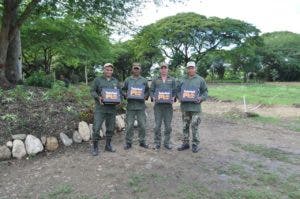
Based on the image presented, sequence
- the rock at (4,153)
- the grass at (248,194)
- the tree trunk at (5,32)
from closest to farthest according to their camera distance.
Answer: the grass at (248,194), the rock at (4,153), the tree trunk at (5,32)

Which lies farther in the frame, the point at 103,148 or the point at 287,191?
the point at 103,148

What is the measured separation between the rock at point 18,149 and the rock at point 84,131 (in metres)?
1.34

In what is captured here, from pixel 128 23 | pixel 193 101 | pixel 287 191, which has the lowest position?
pixel 287 191

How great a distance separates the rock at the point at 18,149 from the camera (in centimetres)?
778

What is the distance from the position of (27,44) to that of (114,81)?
635 inches

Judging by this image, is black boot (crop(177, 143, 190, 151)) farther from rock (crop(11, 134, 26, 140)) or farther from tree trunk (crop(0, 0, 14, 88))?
tree trunk (crop(0, 0, 14, 88))

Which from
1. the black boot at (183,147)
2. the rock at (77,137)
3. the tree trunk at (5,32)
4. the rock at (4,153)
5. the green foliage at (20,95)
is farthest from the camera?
the tree trunk at (5,32)

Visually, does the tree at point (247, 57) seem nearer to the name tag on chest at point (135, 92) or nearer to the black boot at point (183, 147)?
the black boot at point (183, 147)

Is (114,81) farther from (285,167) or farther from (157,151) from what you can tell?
(285,167)

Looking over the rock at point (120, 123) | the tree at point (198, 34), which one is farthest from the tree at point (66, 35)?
the tree at point (198, 34)

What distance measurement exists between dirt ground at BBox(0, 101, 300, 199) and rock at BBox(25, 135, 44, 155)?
5.4 inches

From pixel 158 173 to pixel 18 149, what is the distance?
2896mm

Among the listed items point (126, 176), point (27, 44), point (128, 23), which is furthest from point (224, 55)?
point (126, 176)

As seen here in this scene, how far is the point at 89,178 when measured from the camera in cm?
660
